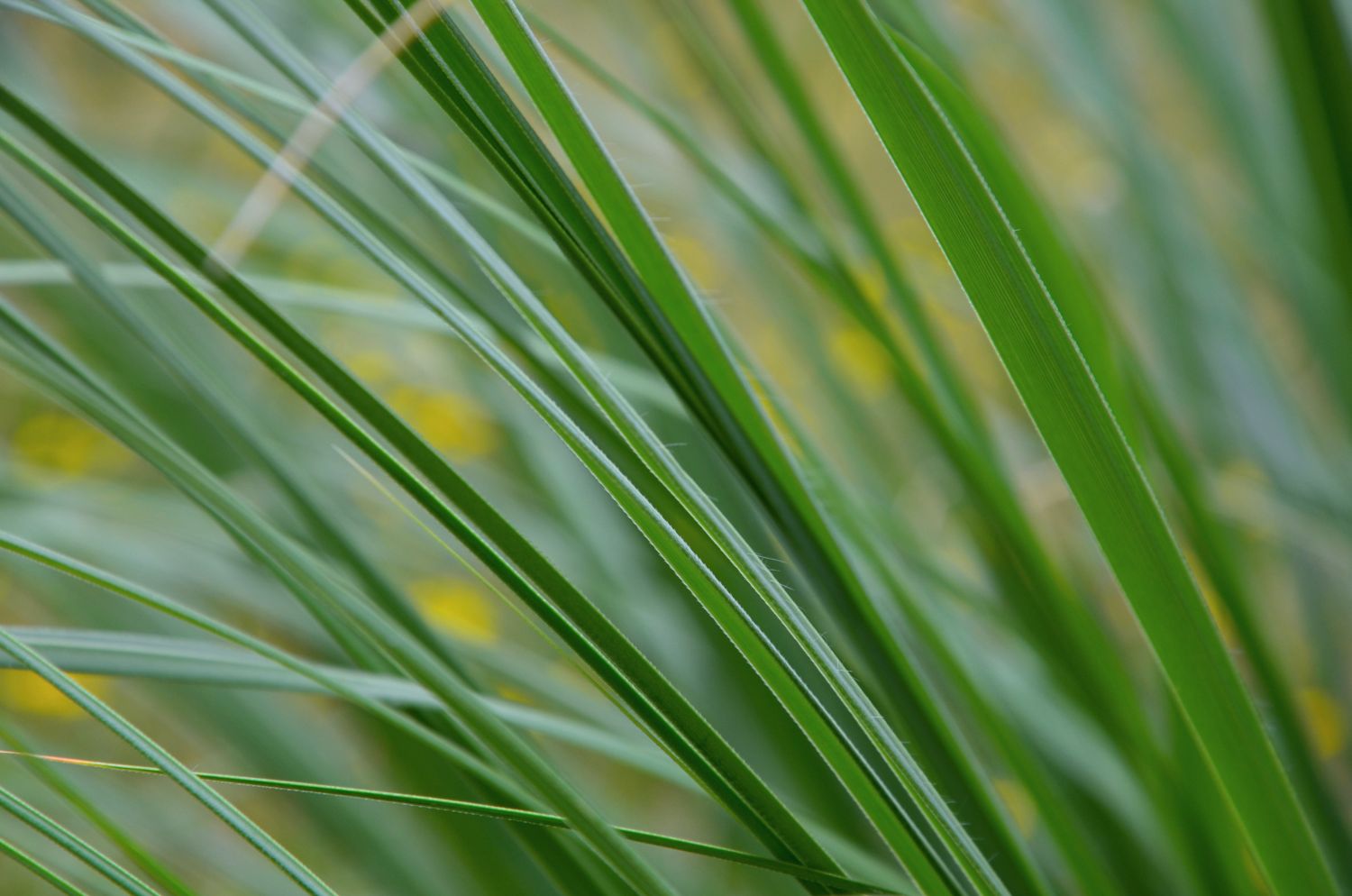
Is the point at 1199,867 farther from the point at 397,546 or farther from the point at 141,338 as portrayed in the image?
the point at 397,546

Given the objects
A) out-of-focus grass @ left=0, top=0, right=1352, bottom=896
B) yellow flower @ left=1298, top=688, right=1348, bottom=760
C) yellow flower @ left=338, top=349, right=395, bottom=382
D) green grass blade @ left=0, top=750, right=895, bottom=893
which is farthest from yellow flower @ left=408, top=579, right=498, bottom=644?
green grass blade @ left=0, top=750, right=895, bottom=893

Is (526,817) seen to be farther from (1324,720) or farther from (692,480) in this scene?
(1324,720)

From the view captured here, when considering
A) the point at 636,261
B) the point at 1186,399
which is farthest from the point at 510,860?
the point at 1186,399

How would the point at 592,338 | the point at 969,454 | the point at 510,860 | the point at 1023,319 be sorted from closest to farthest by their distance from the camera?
the point at 1023,319 < the point at 969,454 < the point at 510,860 < the point at 592,338

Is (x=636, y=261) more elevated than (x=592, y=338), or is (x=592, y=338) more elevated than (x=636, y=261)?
(x=592, y=338)

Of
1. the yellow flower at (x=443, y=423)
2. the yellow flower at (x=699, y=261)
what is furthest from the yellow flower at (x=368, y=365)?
the yellow flower at (x=699, y=261)

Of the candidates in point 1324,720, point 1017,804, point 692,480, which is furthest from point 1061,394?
point 1324,720
